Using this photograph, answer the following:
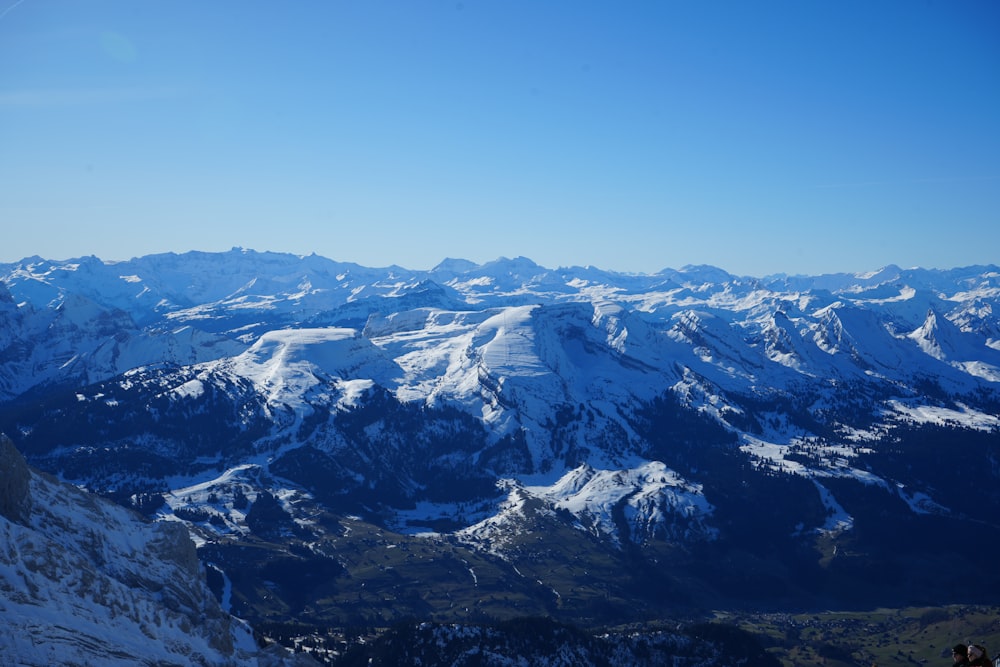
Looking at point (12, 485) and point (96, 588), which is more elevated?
point (12, 485)

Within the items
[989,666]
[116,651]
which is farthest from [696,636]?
[989,666]

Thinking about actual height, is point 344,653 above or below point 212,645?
below

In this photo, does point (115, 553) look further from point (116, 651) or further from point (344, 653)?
point (344, 653)

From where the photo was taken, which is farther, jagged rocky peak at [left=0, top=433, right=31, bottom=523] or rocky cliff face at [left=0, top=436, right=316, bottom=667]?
jagged rocky peak at [left=0, top=433, right=31, bottom=523]

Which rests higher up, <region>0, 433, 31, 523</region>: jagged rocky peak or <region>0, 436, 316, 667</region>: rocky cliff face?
<region>0, 433, 31, 523</region>: jagged rocky peak

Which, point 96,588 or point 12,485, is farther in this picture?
point 12,485
